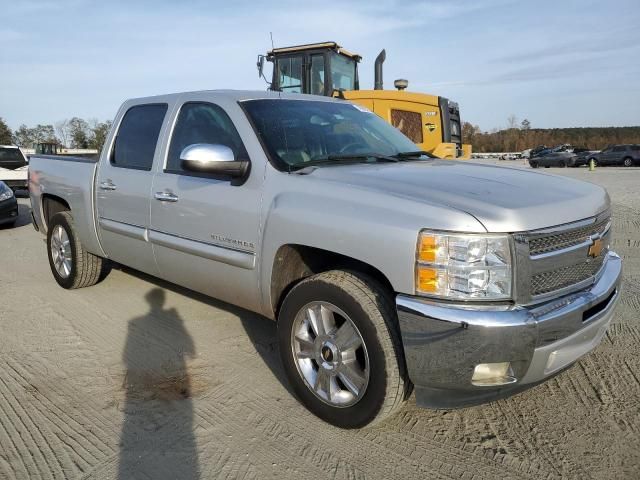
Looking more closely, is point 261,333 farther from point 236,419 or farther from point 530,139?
point 530,139

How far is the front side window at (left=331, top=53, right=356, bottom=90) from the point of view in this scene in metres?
9.62

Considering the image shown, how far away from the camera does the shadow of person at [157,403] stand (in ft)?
8.15

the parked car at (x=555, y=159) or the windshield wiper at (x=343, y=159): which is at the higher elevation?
the windshield wiper at (x=343, y=159)

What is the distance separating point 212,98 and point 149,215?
1.02 metres

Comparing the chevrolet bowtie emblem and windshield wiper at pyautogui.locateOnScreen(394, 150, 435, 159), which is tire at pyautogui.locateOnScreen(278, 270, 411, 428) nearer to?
the chevrolet bowtie emblem

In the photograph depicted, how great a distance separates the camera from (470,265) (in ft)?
7.45

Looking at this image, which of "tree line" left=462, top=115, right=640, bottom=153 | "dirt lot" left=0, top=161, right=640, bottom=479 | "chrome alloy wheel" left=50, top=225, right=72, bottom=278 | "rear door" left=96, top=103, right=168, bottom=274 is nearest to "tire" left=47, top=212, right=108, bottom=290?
"chrome alloy wheel" left=50, top=225, right=72, bottom=278

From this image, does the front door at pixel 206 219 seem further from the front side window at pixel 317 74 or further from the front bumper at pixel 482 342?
the front side window at pixel 317 74

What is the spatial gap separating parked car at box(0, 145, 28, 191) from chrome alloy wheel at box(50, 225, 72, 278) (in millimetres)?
11943

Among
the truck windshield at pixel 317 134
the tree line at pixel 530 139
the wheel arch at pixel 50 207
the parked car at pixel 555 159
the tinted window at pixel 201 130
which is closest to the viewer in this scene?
the truck windshield at pixel 317 134

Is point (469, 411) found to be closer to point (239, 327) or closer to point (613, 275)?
point (613, 275)

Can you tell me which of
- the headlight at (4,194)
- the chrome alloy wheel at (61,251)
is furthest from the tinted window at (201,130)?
the headlight at (4,194)

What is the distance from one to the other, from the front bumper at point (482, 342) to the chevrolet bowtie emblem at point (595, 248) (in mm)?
267

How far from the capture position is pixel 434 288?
2326mm
